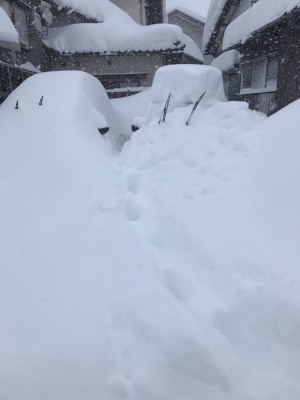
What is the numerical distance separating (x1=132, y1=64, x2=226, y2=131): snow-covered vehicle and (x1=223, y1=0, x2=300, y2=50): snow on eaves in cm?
206

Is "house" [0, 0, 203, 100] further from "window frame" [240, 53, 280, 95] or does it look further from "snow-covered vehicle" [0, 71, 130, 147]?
"snow-covered vehicle" [0, 71, 130, 147]

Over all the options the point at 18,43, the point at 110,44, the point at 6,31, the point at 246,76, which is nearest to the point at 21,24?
the point at 110,44

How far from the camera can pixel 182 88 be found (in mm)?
5387

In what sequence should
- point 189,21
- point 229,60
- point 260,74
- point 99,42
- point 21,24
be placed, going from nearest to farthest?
point 260,74 < point 21,24 < point 99,42 < point 229,60 < point 189,21

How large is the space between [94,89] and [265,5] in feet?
14.8

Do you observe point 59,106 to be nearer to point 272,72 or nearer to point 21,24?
point 272,72

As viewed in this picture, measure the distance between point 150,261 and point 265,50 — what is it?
8.04 metres

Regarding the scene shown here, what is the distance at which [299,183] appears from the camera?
10.4ft

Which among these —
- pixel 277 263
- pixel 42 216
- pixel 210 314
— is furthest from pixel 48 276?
pixel 277 263

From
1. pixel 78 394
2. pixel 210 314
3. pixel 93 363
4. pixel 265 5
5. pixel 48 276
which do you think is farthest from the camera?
pixel 265 5

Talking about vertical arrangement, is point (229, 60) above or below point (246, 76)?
above

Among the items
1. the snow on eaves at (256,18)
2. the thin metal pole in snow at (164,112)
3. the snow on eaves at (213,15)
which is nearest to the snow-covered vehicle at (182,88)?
the thin metal pole in snow at (164,112)

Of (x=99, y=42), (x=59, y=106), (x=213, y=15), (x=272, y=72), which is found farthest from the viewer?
(x=213, y=15)

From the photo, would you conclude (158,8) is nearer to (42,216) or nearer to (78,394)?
(42,216)
